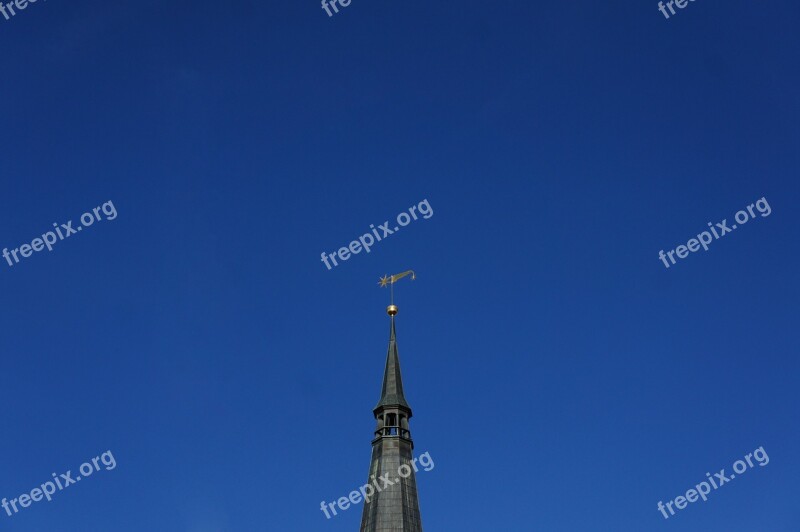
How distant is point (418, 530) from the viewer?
106188 millimetres

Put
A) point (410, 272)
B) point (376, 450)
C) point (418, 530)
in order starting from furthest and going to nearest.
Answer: point (410, 272) < point (376, 450) < point (418, 530)

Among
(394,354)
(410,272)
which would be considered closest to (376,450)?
(394,354)

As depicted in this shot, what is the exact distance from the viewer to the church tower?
105438 mm

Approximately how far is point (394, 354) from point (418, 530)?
2727 centimetres

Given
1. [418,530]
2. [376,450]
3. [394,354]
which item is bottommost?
[418,530]

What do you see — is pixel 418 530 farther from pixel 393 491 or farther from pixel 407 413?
pixel 407 413

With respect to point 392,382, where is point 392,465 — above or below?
below

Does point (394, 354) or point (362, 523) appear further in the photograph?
point (394, 354)

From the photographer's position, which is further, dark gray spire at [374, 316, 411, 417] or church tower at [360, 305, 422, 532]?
dark gray spire at [374, 316, 411, 417]

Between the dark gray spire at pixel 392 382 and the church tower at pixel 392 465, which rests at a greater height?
the dark gray spire at pixel 392 382

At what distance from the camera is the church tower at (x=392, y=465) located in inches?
4151

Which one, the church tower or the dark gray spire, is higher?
the dark gray spire

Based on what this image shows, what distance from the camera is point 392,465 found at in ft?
367

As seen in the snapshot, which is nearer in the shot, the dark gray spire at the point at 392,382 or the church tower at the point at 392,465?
the church tower at the point at 392,465
